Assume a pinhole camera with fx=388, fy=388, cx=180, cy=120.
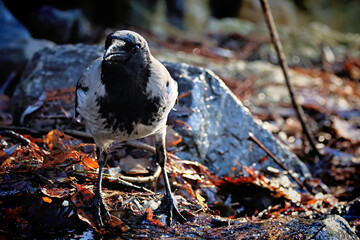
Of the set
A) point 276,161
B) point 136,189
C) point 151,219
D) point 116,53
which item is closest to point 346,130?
point 276,161

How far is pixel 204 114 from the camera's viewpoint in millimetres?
4035

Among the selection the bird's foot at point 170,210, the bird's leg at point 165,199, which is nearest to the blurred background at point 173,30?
the bird's leg at point 165,199

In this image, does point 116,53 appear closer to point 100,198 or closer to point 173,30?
point 100,198

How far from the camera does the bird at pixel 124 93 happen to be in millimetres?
2416

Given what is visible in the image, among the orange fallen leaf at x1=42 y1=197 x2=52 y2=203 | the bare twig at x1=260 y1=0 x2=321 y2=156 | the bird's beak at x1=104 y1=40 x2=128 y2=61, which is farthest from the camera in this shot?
the bare twig at x1=260 y1=0 x2=321 y2=156

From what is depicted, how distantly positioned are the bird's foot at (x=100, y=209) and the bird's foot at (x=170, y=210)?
0.40 meters

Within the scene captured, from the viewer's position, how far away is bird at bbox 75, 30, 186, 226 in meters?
2.42

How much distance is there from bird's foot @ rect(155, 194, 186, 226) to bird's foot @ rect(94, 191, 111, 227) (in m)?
0.40

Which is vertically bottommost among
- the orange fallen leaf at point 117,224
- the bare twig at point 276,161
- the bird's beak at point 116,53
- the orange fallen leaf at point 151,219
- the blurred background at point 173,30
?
the blurred background at point 173,30

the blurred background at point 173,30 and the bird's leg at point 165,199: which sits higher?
the bird's leg at point 165,199

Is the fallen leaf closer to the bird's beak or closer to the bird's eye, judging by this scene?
the bird's eye

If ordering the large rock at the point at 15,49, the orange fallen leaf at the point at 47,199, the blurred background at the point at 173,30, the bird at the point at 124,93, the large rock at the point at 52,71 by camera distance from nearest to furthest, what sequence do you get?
the bird at the point at 124,93 → the orange fallen leaf at the point at 47,199 → the large rock at the point at 52,71 → the large rock at the point at 15,49 → the blurred background at the point at 173,30

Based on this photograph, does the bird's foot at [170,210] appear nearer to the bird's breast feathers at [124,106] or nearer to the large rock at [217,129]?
the bird's breast feathers at [124,106]

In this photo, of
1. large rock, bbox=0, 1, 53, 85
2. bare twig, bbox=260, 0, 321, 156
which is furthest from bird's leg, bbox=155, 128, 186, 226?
large rock, bbox=0, 1, 53, 85
